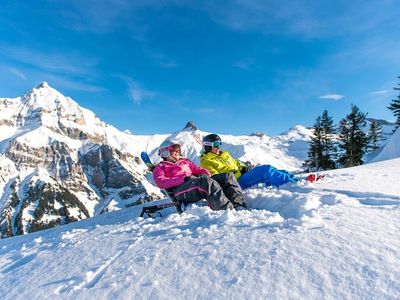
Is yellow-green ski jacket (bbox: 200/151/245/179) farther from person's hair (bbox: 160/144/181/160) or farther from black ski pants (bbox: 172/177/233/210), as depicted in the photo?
black ski pants (bbox: 172/177/233/210)

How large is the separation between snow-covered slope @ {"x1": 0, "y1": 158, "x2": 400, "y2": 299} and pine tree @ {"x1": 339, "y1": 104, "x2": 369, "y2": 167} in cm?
3870

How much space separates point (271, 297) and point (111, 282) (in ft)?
6.71

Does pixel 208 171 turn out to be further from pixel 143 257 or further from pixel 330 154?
pixel 330 154

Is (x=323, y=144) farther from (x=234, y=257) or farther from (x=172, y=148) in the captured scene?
(x=234, y=257)

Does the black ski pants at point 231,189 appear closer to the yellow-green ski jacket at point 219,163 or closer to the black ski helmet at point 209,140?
the yellow-green ski jacket at point 219,163

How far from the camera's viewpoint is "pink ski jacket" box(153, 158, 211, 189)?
8.20 meters

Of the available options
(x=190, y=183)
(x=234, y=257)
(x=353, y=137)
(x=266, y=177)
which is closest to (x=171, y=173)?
(x=190, y=183)

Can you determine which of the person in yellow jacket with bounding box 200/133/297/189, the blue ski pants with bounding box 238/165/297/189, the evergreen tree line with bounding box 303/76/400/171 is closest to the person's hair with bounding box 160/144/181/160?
the person in yellow jacket with bounding box 200/133/297/189

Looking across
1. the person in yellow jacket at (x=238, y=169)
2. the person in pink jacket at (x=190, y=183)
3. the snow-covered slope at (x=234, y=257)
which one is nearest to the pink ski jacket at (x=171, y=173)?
the person in pink jacket at (x=190, y=183)

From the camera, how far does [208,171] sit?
8969 millimetres

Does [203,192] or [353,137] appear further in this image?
[353,137]

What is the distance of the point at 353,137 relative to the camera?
44.3m

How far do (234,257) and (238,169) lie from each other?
595 centimetres

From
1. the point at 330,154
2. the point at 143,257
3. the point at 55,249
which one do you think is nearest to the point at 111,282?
the point at 143,257
